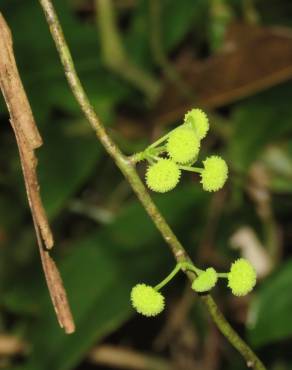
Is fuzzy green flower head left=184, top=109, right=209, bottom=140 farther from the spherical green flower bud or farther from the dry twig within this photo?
the dry twig

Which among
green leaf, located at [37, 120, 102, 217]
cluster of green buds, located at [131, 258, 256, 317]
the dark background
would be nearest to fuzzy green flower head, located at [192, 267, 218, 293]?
cluster of green buds, located at [131, 258, 256, 317]

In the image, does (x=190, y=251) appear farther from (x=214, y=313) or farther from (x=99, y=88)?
(x=214, y=313)

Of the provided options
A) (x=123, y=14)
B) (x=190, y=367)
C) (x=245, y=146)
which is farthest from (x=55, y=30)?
(x=123, y=14)

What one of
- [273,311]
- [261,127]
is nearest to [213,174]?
[273,311]

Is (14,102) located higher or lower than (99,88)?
higher

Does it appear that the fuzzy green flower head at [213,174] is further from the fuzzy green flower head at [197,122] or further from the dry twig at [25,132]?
the dry twig at [25,132]

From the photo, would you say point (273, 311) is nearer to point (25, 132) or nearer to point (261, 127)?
point (261, 127)

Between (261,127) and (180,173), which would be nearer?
(180,173)

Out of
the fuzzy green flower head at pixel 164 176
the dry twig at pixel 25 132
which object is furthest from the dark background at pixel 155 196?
the fuzzy green flower head at pixel 164 176
